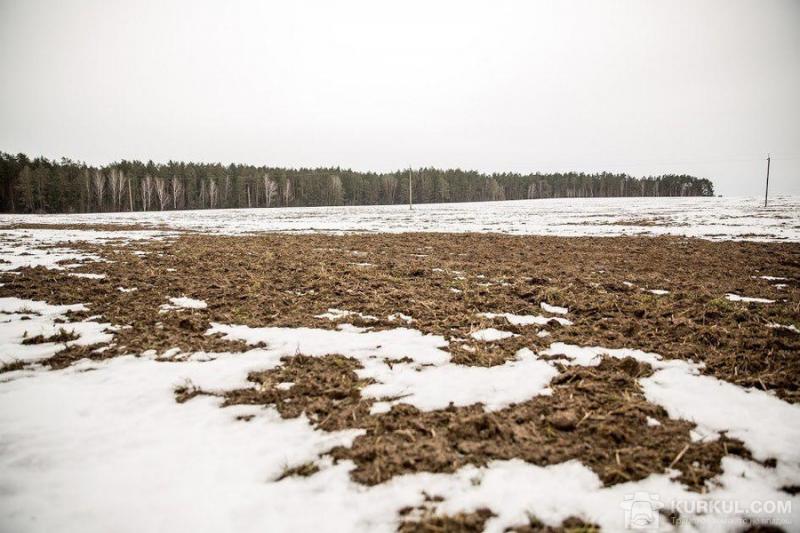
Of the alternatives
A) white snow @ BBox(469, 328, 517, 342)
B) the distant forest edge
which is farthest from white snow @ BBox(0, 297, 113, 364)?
the distant forest edge

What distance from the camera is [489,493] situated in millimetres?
2387

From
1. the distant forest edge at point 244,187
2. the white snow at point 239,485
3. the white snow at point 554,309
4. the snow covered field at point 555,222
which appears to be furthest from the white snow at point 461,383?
the distant forest edge at point 244,187

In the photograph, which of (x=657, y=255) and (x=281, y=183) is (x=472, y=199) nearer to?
(x=281, y=183)

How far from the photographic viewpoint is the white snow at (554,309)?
20.1 ft

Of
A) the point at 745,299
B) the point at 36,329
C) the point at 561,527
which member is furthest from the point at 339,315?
the point at 745,299

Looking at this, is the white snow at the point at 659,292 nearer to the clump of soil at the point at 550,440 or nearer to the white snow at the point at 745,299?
the white snow at the point at 745,299

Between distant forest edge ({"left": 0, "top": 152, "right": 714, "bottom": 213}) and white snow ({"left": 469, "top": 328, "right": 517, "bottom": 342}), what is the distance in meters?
95.4

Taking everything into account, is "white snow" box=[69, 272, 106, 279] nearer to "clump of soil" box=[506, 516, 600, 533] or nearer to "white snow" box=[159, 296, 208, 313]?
"white snow" box=[159, 296, 208, 313]

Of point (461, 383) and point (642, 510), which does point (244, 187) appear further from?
point (642, 510)

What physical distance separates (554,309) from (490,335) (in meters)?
1.79

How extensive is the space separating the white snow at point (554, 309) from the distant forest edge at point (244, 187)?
9515 cm

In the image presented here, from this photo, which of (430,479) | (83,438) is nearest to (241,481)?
(430,479)

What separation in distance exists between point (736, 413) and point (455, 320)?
3291 mm

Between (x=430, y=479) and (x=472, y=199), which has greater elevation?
(x=472, y=199)
